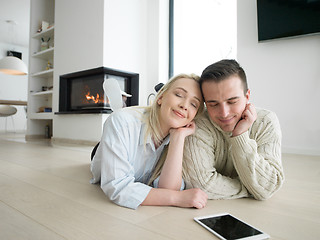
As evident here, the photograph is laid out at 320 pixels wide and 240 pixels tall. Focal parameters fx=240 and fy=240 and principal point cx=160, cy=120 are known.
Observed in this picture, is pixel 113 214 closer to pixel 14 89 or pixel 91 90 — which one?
pixel 91 90

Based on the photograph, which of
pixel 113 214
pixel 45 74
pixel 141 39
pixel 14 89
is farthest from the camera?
pixel 14 89


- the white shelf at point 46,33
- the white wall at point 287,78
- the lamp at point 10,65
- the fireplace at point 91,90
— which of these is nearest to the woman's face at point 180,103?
the white wall at point 287,78

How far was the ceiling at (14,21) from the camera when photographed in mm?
4910

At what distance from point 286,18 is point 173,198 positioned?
258cm

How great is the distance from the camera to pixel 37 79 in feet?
14.8

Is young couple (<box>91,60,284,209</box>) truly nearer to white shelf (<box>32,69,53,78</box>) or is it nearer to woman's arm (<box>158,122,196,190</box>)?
woman's arm (<box>158,122,196,190</box>)

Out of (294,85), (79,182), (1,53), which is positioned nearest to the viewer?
(79,182)

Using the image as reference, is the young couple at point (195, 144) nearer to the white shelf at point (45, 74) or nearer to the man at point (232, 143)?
the man at point (232, 143)

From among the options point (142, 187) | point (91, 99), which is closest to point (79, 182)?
point (142, 187)

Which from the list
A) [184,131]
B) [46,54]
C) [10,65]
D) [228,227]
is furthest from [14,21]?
[228,227]

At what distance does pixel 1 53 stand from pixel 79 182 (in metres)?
7.54

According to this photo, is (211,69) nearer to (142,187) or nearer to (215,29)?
(142,187)

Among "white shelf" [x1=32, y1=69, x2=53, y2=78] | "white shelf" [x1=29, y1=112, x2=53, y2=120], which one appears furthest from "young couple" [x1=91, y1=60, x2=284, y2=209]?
"white shelf" [x1=32, y1=69, x2=53, y2=78]

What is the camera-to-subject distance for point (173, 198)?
3.14ft
